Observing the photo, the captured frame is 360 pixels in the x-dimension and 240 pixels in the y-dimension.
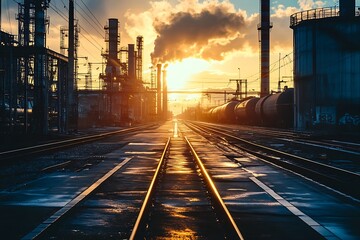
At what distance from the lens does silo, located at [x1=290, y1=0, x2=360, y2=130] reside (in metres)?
42.5

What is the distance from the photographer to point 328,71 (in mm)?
44312

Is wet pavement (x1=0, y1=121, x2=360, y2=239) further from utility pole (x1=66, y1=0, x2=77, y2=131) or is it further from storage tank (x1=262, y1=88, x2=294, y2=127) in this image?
storage tank (x1=262, y1=88, x2=294, y2=127)

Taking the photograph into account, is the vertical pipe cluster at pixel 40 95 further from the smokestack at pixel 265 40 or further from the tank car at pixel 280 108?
the smokestack at pixel 265 40

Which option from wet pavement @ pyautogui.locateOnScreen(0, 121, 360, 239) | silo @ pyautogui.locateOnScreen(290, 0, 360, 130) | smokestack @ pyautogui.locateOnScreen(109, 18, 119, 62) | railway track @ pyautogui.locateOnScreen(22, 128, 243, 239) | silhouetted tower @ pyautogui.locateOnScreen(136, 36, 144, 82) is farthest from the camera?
silhouetted tower @ pyautogui.locateOnScreen(136, 36, 144, 82)

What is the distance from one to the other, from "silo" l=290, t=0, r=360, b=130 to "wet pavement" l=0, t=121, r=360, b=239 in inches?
1308

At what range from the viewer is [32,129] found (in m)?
30.9

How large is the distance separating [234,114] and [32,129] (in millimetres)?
41655

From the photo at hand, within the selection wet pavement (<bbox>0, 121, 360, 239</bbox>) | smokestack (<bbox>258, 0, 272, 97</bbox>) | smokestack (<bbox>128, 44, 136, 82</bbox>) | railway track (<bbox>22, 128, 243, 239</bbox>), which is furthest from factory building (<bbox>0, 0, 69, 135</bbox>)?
smokestack (<bbox>128, 44, 136, 82</bbox>)

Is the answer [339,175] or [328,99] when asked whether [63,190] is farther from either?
[328,99]

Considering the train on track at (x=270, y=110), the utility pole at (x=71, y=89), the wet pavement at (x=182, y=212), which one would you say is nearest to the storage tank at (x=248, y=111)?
the train on track at (x=270, y=110)

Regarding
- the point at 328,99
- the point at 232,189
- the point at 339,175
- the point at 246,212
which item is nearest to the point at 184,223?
the point at 246,212

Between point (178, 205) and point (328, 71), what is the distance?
4028cm

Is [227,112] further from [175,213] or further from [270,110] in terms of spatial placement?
[175,213]

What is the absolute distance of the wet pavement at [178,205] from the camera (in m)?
5.68
